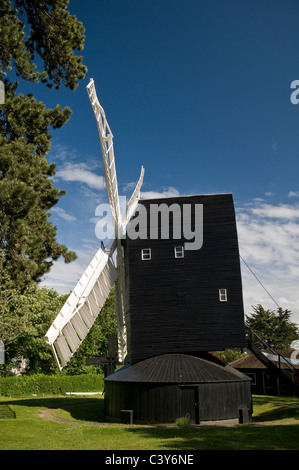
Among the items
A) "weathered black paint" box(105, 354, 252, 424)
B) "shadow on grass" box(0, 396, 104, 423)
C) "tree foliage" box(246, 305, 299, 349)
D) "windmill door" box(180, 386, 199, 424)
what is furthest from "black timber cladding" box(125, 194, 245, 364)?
"tree foliage" box(246, 305, 299, 349)

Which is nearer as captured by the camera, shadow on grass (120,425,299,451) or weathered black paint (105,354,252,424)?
shadow on grass (120,425,299,451)

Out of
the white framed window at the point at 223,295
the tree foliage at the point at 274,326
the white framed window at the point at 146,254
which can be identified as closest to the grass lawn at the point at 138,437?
the white framed window at the point at 223,295

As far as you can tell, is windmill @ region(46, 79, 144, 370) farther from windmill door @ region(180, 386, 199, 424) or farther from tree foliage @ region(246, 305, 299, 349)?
tree foliage @ region(246, 305, 299, 349)

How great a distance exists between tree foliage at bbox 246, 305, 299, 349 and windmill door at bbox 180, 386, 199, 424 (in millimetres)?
46729

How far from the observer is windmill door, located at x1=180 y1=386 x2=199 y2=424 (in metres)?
21.2

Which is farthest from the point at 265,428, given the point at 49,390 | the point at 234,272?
the point at 49,390

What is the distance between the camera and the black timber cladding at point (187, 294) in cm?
2386

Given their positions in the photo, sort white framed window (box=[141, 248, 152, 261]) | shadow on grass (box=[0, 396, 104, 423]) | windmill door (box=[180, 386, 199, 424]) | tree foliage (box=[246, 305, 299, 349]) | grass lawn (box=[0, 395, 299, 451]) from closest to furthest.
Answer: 1. grass lawn (box=[0, 395, 299, 451])
2. windmill door (box=[180, 386, 199, 424])
3. white framed window (box=[141, 248, 152, 261])
4. shadow on grass (box=[0, 396, 104, 423])
5. tree foliage (box=[246, 305, 299, 349])

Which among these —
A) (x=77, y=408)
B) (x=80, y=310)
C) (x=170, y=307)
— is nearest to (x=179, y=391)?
(x=170, y=307)

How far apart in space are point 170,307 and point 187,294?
1.31 meters

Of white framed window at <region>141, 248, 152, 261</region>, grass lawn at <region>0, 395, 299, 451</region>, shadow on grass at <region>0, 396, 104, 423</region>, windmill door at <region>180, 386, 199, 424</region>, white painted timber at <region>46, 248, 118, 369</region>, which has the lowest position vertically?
shadow on grass at <region>0, 396, 104, 423</region>

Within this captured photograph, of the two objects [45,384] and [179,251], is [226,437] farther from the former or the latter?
[45,384]

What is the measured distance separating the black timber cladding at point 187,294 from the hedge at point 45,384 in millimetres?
21244
